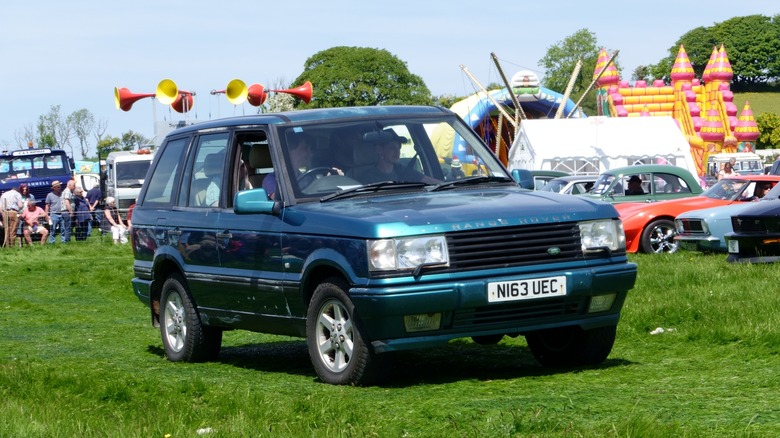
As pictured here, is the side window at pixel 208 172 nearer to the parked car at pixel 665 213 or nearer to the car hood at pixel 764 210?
the car hood at pixel 764 210

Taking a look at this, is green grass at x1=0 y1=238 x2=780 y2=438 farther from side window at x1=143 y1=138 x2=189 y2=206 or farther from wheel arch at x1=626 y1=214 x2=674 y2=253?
wheel arch at x1=626 y1=214 x2=674 y2=253

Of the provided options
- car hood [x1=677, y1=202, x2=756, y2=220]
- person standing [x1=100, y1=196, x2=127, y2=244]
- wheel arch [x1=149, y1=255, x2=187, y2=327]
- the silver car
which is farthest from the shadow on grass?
person standing [x1=100, y1=196, x2=127, y2=244]

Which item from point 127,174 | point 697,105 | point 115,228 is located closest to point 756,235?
point 115,228

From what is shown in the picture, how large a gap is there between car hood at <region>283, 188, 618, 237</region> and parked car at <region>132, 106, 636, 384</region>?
0.04 feet

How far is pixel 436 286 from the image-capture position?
25.4ft

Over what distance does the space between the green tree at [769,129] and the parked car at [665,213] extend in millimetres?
116986

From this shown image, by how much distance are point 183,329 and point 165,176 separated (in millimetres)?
1312

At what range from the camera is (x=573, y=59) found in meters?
157

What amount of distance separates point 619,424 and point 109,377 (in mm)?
3870

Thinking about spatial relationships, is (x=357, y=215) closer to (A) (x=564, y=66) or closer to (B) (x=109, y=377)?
(B) (x=109, y=377)

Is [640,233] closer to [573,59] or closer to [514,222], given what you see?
[514,222]

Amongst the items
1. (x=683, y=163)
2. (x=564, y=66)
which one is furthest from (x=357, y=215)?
(x=564, y=66)

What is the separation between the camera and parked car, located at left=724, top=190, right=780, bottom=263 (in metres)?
17.1

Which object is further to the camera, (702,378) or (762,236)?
(762,236)
